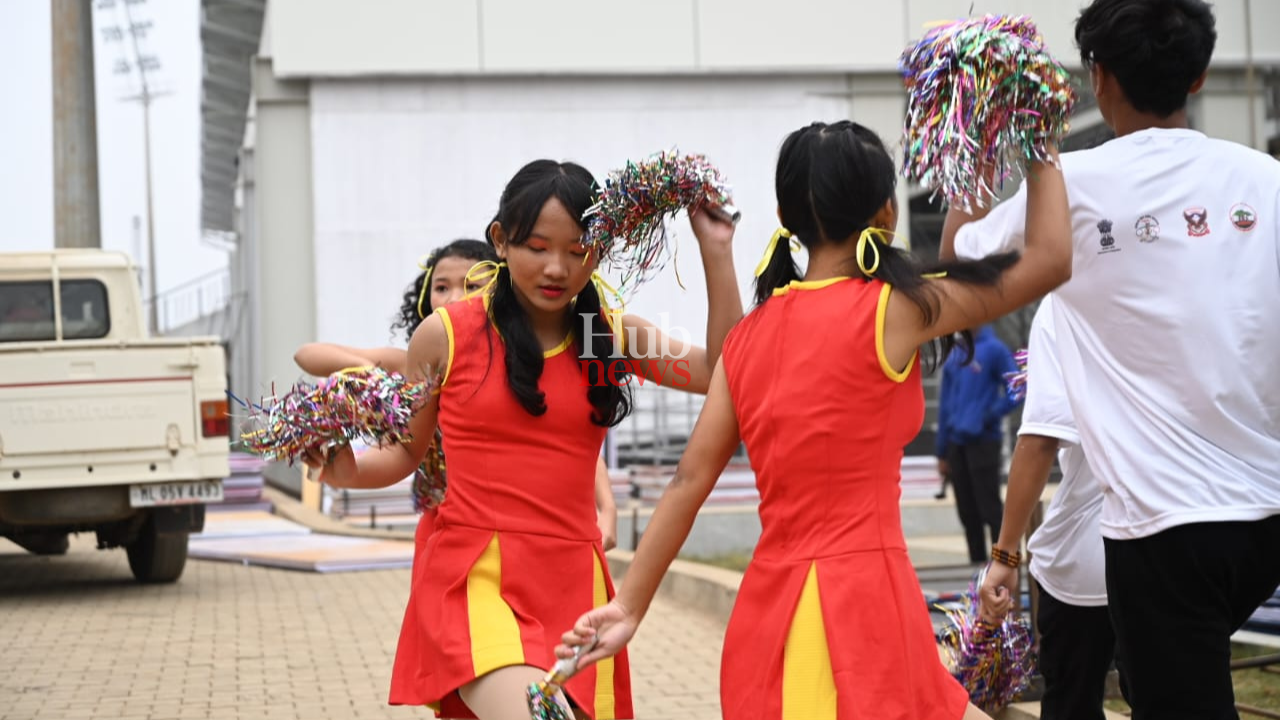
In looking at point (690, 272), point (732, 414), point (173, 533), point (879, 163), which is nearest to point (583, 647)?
point (732, 414)

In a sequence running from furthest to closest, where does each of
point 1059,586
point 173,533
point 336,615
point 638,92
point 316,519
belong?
point 638,92, point 316,519, point 173,533, point 336,615, point 1059,586

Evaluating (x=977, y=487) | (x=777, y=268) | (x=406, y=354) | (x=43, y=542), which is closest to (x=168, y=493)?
(x=43, y=542)

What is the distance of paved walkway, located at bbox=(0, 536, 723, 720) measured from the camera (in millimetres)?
7445

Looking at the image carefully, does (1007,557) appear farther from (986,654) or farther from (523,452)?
(523,452)

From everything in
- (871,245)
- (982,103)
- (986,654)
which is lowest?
(986,654)

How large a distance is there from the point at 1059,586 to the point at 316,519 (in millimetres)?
15448

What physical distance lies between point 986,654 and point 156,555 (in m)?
8.90

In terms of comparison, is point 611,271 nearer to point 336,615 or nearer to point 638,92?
point 336,615

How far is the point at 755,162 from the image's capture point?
2320 cm

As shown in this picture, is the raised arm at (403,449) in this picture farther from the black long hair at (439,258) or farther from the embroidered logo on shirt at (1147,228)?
the embroidered logo on shirt at (1147,228)

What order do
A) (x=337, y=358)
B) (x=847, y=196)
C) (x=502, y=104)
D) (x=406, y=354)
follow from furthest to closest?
(x=502, y=104)
(x=337, y=358)
(x=406, y=354)
(x=847, y=196)

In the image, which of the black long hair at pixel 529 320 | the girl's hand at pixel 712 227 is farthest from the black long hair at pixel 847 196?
the black long hair at pixel 529 320

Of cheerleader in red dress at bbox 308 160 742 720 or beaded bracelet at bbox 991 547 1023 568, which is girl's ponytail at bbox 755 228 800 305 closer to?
cheerleader in red dress at bbox 308 160 742 720

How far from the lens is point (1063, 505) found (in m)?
4.42
